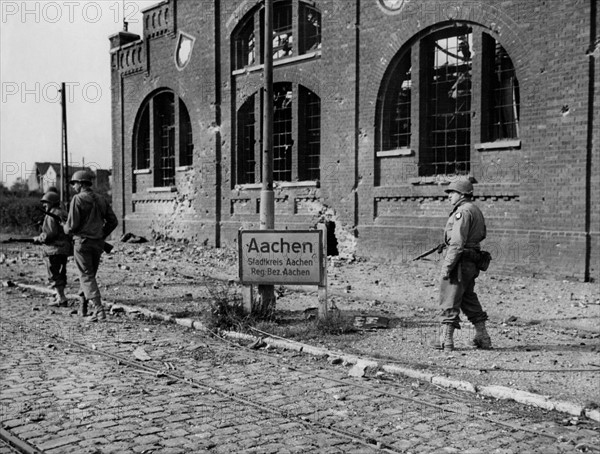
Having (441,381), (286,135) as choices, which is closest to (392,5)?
(286,135)

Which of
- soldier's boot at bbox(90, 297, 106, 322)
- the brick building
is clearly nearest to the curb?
soldier's boot at bbox(90, 297, 106, 322)

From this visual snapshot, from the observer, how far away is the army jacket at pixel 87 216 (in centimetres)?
997

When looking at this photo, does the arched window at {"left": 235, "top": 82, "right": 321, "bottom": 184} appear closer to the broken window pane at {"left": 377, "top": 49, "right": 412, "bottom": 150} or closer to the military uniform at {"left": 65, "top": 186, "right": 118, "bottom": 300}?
the broken window pane at {"left": 377, "top": 49, "right": 412, "bottom": 150}

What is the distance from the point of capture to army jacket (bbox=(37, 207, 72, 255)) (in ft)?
36.4

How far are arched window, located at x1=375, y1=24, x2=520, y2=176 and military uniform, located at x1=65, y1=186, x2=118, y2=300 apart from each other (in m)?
8.28

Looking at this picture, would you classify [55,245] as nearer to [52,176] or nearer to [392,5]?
[392,5]

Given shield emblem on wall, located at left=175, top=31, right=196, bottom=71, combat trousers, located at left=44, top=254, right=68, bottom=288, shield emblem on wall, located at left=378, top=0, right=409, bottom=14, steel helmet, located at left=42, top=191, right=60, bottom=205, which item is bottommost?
combat trousers, located at left=44, top=254, right=68, bottom=288

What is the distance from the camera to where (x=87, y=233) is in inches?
397

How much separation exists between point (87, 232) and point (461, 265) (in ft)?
18.8

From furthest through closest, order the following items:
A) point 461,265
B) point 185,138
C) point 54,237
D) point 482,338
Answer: point 185,138, point 54,237, point 482,338, point 461,265

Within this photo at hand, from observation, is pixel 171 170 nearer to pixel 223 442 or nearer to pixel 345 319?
pixel 345 319

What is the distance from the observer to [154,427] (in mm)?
5066

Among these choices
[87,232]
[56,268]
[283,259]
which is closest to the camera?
[283,259]

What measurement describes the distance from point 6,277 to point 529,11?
13236 millimetres
